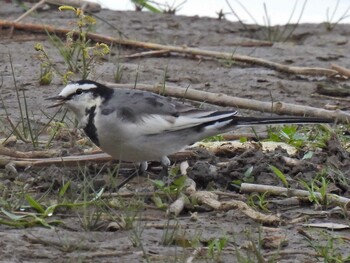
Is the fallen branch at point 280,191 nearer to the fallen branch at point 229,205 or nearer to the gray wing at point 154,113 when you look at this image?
the fallen branch at point 229,205

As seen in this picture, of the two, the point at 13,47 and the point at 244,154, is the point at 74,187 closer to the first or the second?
the point at 244,154

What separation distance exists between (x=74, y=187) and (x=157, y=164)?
39.1 inches

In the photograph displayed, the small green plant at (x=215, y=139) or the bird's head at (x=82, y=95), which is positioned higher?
the bird's head at (x=82, y=95)

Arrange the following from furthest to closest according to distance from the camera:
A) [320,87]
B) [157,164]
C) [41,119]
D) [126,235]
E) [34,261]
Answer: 1. [320,87]
2. [41,119]
3. [157,164]
4. [126,235]
5. [34,261]

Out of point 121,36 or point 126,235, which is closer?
point 126,235

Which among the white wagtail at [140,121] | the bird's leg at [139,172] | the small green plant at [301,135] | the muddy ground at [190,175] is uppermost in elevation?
the white wagtail at [140,121]

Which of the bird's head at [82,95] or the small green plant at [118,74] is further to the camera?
the small green plant at [118,74]

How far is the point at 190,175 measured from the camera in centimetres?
624

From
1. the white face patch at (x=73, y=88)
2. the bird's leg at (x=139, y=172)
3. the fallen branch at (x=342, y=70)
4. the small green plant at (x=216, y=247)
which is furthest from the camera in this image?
the fallen branch at (x=342, y=70)

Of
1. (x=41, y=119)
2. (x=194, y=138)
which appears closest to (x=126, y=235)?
(x=194, y=138)

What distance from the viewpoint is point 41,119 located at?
7578 mm

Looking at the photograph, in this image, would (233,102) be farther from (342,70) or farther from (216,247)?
(216,247)

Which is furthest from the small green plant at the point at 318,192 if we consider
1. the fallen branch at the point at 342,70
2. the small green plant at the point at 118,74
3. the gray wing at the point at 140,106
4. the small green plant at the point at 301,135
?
the fallen branch at the point at 342,70

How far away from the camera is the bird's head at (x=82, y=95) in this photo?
6246 mm
